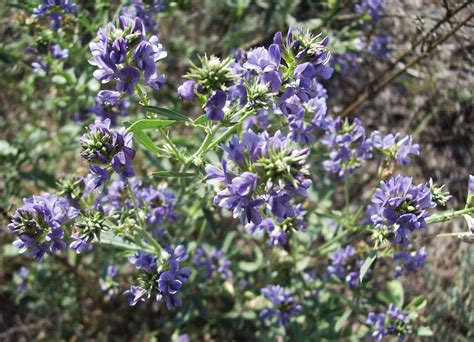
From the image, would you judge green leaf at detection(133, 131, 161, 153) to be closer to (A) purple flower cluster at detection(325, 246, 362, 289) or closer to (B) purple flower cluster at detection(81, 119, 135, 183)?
(B) purple flower cluster at detection(81, 119, 135, 183)

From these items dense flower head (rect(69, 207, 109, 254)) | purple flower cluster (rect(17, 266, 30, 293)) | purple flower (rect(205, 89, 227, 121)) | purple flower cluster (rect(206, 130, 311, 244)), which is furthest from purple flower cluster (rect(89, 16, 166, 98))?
purple flower cluster (rect(17, 266, 30, 293))

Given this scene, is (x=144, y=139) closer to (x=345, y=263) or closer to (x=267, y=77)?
(x=267, y=77)

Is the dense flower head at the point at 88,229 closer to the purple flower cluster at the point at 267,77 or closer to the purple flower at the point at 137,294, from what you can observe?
the purple flower at the point at 137,294

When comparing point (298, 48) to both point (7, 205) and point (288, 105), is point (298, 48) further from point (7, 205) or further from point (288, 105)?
point (7, 205)

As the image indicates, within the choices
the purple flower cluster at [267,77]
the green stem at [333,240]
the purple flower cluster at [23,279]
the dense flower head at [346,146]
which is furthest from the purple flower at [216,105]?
the purple flower cluster at [23,279]

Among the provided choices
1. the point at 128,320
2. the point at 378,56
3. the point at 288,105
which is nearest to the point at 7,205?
the point at 128,320

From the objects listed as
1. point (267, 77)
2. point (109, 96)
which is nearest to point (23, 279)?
point (109, 96)
